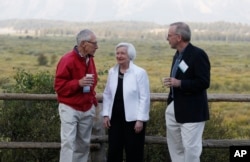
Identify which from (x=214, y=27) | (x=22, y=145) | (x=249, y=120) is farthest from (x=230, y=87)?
(x=214, y=27)

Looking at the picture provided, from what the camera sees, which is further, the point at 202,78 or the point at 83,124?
the point at 83,124

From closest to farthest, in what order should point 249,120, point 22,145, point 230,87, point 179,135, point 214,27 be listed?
point 179,135 < point 22,145 < point 249,120 < point 230,87 < point 214,27

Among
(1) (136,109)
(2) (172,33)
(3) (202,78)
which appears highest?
(2) (172,33)

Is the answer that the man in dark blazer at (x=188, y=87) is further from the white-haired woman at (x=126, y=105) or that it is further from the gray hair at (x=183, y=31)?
the white-haired woman at (x=126, y=105)

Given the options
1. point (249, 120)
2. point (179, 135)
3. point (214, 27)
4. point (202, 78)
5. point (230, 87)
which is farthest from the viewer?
point (214, 27)

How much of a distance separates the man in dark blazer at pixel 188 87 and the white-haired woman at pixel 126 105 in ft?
0.92

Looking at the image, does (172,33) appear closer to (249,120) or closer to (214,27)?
(249,120)

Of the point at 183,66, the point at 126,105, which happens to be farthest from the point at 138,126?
the point at 183,66

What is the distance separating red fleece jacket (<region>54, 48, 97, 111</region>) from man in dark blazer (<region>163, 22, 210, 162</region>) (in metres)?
0.75

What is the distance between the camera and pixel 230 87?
38469 mm

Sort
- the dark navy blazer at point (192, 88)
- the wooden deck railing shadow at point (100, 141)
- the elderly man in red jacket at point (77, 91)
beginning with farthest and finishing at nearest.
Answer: the wooden deck railing shadow at point (100, 141)
the elderly man in red jacket at point (77, 91)
the dark navy blazer at point (192, 88)

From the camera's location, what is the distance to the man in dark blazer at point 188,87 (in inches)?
162

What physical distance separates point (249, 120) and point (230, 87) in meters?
18.5

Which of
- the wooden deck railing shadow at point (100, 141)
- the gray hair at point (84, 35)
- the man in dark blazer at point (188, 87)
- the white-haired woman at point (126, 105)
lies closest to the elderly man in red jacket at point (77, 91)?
the gray hair at point (84, 35)
